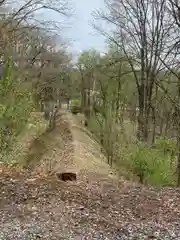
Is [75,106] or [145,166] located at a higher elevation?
[75,106]

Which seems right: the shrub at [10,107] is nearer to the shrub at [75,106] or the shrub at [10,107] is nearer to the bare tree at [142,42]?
the bare tree at [142,42]

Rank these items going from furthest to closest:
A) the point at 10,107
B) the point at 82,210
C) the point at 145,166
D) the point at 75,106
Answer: the point at 75,106 → the point at 145,166 → the point at 10,107 → the point at 82,210

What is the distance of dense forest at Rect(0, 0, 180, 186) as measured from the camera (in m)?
10.9

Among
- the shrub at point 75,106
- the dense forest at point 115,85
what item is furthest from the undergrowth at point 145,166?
the shrub at point 75,106

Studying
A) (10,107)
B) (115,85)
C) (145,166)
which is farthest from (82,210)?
(115,85)

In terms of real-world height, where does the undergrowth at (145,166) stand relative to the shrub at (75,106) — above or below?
below

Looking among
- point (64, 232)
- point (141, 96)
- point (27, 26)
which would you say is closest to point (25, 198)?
point (64, 232)

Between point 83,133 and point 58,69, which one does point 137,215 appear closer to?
point 83,133

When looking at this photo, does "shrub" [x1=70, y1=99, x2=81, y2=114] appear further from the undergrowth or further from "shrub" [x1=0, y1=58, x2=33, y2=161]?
"shrub" [x1=0, y1=58, x2=33, y2=161]

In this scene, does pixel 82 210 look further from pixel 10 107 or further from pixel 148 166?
pixel 148 166

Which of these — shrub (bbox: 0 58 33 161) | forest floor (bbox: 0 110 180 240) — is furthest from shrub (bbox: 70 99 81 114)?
forest floor (bbox: 0 110 180 240)

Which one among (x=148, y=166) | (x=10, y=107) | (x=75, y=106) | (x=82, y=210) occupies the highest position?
(x=10, y=107)

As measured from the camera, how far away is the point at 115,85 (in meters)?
31.9

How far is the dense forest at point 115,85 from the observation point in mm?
10859
